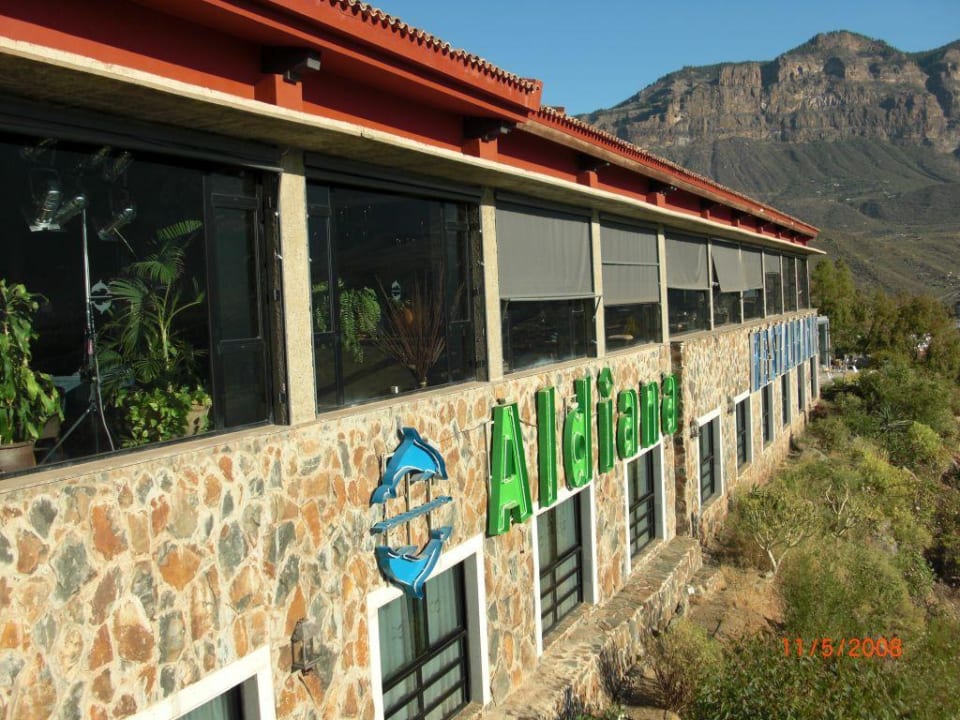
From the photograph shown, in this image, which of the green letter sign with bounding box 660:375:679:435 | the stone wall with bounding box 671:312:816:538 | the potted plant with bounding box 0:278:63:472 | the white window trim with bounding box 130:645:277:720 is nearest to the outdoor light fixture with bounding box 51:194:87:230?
the potted plant with bounding box 0:278:63:472

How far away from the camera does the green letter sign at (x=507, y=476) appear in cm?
900

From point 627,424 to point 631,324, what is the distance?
2.12 m

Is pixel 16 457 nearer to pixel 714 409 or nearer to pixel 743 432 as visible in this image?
pixel 714 409

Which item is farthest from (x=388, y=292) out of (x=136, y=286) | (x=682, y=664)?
(x=682, y=664)

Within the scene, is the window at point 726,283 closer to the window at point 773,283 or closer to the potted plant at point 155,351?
the window at point 773,283

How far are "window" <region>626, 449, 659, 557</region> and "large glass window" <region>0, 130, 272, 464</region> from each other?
839 centimetres

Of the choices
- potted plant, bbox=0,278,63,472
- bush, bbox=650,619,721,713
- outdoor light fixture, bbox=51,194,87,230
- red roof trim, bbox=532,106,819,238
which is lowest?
bush, bbox=650,619,721,713

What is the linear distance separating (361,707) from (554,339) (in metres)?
5.78

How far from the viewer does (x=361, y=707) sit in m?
6.95

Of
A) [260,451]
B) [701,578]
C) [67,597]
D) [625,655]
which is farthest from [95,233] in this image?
[701,578]

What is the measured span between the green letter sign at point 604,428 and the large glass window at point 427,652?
3652 mm

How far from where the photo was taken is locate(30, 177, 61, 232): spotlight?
500cm
